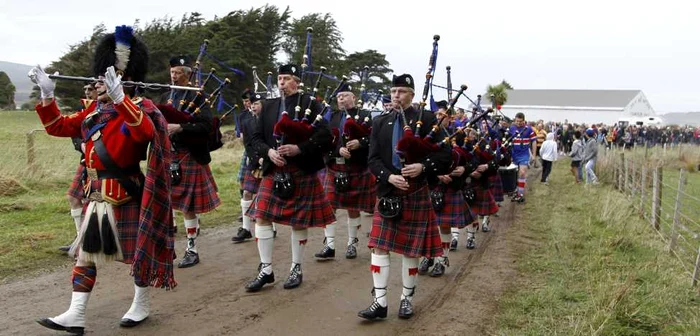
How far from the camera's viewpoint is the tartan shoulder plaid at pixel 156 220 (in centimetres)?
381

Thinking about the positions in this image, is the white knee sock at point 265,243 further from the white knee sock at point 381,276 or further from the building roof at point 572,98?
the building roof at point 572,98

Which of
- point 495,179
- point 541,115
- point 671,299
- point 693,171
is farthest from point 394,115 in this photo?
point 541,115

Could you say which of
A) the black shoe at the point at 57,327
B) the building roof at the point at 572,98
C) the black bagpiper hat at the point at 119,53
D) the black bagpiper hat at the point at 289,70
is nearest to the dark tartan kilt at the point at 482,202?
the black bagpiper hat at the point at 289,70

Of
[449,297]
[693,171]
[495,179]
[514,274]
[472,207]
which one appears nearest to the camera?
[449,297]

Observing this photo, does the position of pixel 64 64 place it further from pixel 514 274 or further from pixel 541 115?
pixel 541 115

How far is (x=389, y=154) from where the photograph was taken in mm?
4445

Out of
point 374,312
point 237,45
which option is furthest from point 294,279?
point 237,45

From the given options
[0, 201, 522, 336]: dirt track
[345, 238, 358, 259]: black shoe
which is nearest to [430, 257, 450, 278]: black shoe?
[0, 201, 522, 336]: dirt track

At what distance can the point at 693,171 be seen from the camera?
61.9ft

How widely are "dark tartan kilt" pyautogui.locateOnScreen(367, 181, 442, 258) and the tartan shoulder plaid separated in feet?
4.85

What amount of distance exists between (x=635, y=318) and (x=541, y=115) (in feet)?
199

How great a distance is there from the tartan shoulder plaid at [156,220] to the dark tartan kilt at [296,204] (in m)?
1.10

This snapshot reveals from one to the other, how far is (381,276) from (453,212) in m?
1.94

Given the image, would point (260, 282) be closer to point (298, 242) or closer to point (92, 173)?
point (298, 242)
